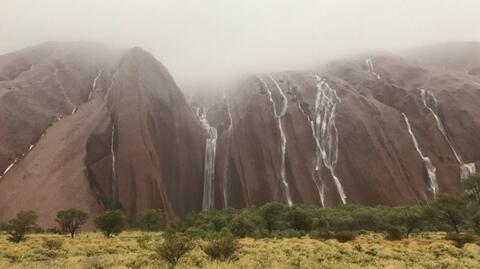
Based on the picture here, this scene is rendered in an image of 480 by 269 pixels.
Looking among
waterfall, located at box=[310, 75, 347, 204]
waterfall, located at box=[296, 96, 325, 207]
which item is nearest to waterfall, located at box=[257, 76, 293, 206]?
waterfall, located at box=[296, 96, 325, 207]

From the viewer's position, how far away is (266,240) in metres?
48.7

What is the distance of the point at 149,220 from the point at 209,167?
3640cm

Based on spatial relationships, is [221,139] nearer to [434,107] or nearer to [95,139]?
[95,139]

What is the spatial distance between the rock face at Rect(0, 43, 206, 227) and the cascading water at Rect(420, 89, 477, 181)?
60872 mm

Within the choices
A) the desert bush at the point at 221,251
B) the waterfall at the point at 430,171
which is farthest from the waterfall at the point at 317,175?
the desert bush at the point at 221,251

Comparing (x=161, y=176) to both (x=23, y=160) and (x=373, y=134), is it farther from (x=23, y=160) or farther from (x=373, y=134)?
(x=373, y=134)

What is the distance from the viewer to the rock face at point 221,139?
311 feet

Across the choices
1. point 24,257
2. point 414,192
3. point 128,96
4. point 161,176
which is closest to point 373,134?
point 414,192

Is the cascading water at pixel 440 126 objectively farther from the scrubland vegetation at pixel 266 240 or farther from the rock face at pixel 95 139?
the rock face at pixel 95 139

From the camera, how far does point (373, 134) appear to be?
365 feet

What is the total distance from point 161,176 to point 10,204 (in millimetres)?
30604

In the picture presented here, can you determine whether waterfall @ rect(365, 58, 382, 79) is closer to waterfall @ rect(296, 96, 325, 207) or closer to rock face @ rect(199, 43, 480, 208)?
rock face @ rect(199, 43, 480, 208)

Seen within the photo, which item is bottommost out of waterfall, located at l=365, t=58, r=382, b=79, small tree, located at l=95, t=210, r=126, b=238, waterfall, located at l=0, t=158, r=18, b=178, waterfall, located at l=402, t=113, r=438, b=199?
waterfall, located at l=402, t=113, r=438, b=199

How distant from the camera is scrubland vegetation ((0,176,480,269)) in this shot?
→ 25.5m
